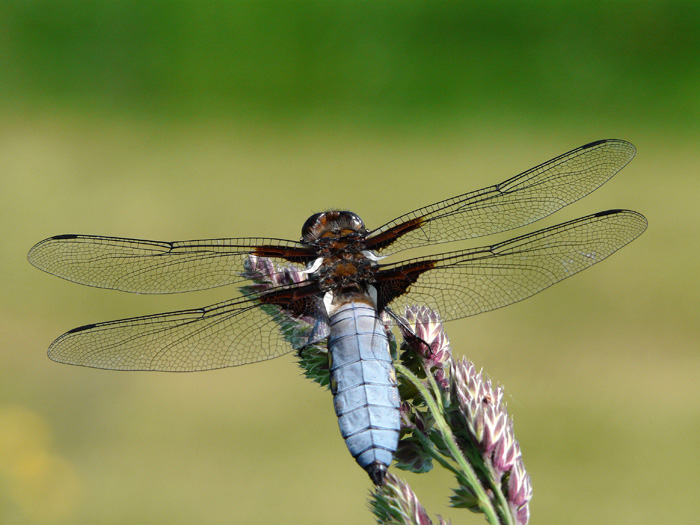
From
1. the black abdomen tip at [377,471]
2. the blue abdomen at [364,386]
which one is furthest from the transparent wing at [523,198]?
the black abdomen tip at [377,471]

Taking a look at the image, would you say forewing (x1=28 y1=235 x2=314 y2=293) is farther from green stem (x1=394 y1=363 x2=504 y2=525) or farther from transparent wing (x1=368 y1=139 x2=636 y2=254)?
green stem (x1=394 y1=363 x2=504 y2=525)

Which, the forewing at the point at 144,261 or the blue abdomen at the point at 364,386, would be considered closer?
the blue abdomen at the point at 364,386

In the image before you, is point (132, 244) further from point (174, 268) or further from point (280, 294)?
point (280, 294)

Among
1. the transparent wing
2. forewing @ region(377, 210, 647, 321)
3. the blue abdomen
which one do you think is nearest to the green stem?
the blue abdomen

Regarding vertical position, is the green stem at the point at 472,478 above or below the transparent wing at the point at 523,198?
below

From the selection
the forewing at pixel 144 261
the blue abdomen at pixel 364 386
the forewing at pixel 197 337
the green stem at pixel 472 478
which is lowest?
the green stem at pixel 472 478

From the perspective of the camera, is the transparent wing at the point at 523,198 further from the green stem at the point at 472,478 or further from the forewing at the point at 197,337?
the green stem at the point at 472,478

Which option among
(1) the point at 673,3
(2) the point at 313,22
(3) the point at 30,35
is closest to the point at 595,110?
(1) the point at 673,3
